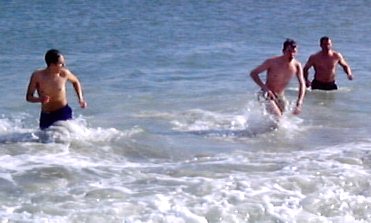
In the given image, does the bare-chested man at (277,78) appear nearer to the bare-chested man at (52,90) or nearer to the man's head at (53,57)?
the bare-chested man at (52,90)

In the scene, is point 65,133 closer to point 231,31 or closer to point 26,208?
point 26,208

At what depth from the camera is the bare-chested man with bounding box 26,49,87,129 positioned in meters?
9.84

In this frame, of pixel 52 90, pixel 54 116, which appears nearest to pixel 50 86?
pixel 52 90

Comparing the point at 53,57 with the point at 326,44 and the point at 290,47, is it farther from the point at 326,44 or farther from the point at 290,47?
the point at 326,44

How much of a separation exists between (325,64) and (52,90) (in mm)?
4882

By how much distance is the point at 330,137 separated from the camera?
1059 cm

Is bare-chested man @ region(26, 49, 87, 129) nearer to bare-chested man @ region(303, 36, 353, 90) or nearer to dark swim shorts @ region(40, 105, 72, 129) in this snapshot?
dark swim shorts @ region(40, 105, 72, 129)

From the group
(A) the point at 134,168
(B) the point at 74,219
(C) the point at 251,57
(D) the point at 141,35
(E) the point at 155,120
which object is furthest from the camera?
(D) the point at 141,35

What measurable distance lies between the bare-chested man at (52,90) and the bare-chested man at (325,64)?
4325 millimetres

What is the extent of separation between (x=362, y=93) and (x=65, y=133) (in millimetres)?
5578

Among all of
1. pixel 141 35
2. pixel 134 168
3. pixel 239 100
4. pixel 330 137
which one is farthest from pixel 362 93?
pixel 141 35

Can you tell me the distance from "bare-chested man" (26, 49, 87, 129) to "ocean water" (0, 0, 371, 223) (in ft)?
0.48

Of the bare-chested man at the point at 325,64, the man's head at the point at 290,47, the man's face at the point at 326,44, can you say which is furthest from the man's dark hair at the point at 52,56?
the man's face at the point at 326,44

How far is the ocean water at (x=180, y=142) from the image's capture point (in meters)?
7.75
